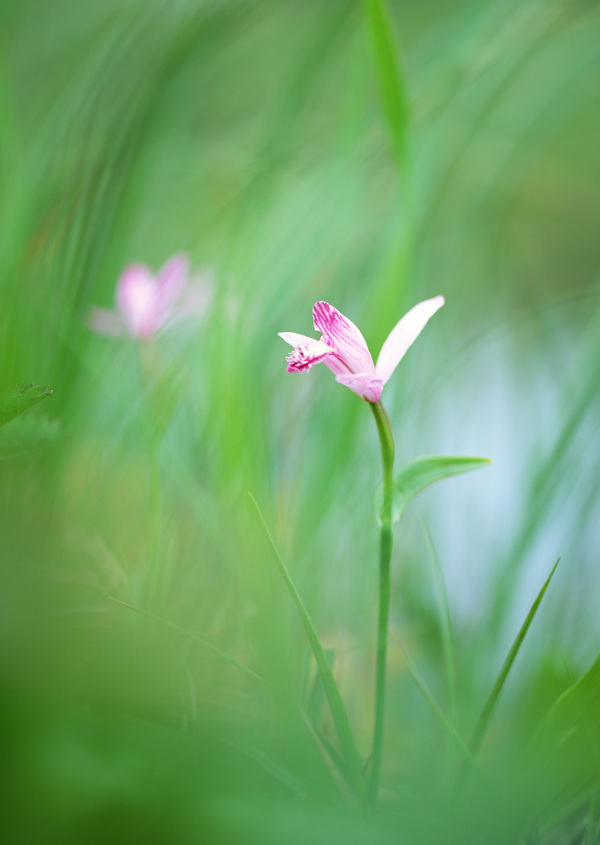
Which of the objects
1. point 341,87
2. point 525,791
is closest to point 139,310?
point 525,791

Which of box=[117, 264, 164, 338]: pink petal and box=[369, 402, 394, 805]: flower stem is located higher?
box=[117, 264, 164, 338]: pink petal

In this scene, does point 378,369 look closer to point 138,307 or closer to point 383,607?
point 383,607

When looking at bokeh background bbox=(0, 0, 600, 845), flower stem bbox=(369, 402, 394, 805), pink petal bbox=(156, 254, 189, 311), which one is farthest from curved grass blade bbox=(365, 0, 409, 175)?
flower stem bbox=(369, 402, 394, 805)

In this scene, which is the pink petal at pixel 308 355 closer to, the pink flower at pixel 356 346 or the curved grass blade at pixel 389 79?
the pink flower at pixel 356 346

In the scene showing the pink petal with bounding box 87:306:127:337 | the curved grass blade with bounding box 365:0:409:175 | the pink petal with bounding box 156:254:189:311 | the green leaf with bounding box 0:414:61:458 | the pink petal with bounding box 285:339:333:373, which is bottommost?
the green leaf with bounding box 0:414:61:458

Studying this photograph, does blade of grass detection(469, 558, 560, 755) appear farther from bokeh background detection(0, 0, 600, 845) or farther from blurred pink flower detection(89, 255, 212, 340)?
blurred pink flower detection(89, 255, 212, 340)

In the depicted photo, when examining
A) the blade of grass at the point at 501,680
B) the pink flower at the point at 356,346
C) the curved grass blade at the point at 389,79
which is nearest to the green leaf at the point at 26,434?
the pink flower at the point at 356,346
